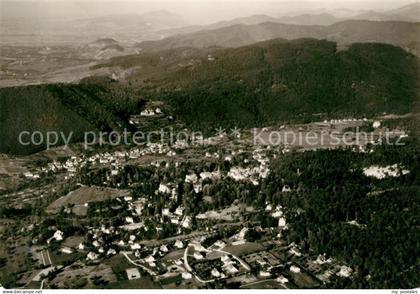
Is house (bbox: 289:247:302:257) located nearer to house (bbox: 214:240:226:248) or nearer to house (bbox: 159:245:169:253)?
house (bbox: 214:240:226:248)

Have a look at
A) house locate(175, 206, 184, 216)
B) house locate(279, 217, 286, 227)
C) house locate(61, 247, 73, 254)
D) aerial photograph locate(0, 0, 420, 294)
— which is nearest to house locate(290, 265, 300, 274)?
aerial photograph locate(0, 0, 420, 294)

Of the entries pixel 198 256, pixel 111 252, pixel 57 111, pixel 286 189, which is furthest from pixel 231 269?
pixel 57 111

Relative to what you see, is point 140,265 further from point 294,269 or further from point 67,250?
point 294,269

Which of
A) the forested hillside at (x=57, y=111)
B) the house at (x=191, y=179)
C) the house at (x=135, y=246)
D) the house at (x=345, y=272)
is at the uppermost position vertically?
the forested hillside at (x=57, y=111)

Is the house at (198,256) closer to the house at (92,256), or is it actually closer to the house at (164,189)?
the house at (92,256)

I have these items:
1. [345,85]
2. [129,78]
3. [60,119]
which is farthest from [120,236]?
[129,78]

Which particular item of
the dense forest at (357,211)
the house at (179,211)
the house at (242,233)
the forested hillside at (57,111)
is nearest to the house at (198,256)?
the house at (242,233)
